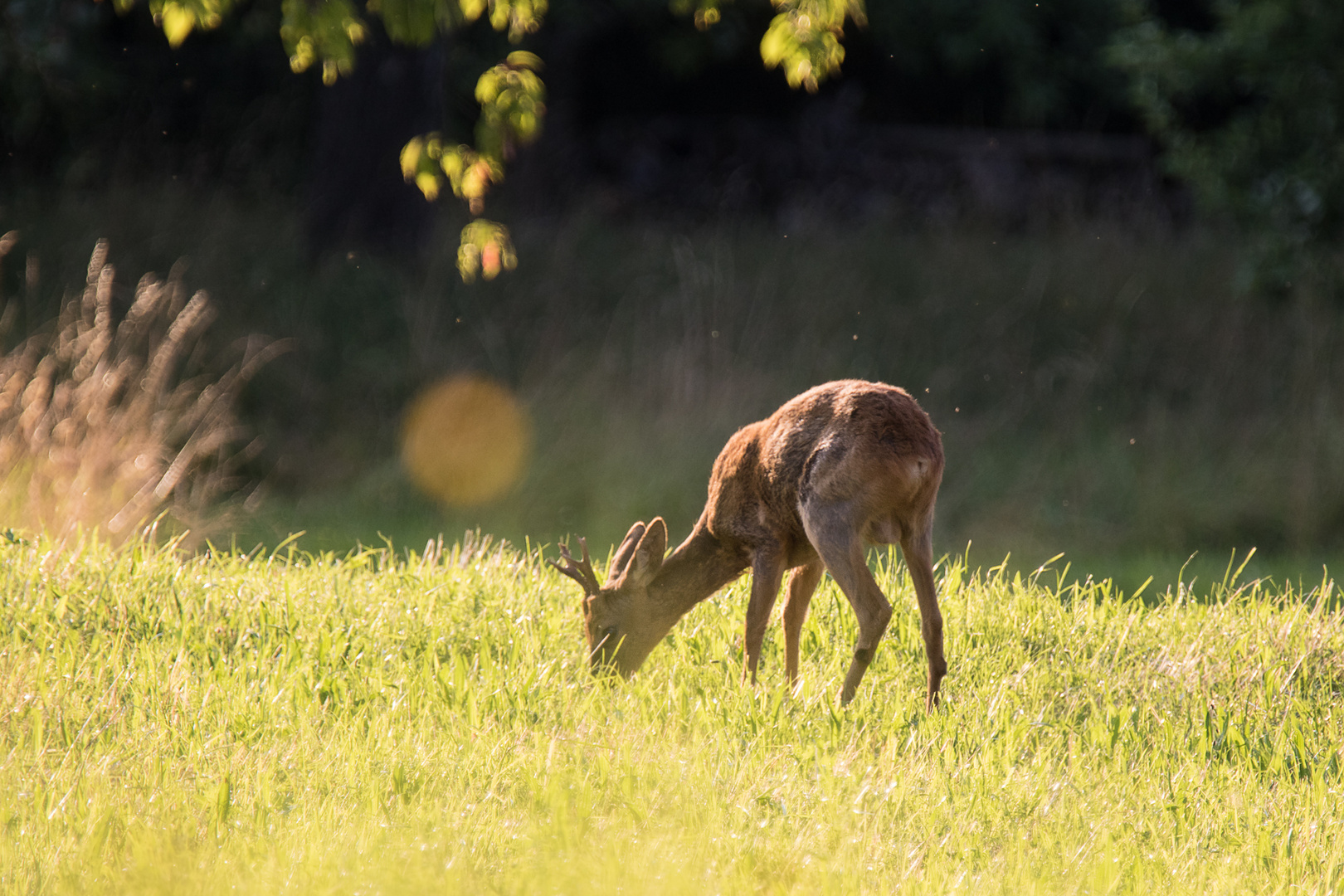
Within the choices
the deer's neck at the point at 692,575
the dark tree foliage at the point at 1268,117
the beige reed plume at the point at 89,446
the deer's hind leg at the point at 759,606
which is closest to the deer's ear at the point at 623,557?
the deer's neck at the point at 692,575

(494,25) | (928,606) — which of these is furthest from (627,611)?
(494,25)

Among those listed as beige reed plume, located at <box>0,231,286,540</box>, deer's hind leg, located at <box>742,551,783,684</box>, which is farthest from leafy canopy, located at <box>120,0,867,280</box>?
beige reed plume, located at <box>0,231,286,540</box>

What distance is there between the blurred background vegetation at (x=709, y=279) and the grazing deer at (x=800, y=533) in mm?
3037

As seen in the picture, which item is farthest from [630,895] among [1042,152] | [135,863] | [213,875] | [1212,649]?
[1042,152]

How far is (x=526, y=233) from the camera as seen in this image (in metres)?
12.3

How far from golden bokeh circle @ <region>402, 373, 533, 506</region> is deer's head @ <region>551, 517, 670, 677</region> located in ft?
13.6

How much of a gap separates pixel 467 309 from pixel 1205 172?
19.5ft

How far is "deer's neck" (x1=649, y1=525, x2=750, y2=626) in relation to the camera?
17.5 ft

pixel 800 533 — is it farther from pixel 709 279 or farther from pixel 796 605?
pixel 709 279

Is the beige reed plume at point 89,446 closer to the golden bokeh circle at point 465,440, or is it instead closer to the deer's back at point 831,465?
the golden bokeh circle at point 465,440

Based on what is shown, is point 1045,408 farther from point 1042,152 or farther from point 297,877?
point 297,877

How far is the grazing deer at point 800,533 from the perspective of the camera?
4.76 meters

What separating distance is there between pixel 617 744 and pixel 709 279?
24.8 feet

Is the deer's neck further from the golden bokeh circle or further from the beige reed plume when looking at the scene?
the golden bokeh circle
